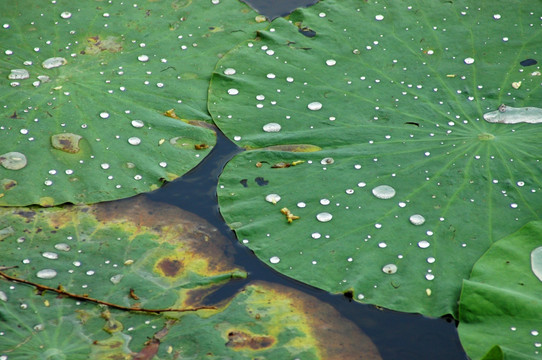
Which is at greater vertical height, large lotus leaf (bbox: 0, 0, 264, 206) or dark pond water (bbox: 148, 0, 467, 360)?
large lotus leaf (bbox: 0, 0, 264, 206)

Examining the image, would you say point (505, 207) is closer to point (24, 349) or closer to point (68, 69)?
point (24, 349)

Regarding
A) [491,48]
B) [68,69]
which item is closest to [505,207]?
[491,48]

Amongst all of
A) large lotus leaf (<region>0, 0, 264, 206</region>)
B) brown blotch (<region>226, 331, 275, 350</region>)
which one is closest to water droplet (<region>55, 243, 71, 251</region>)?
large lotus leaf (<region>0, 0, 264, 206</region>)

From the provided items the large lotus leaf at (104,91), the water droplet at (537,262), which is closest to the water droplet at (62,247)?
the large lotus leaf at (104,91)

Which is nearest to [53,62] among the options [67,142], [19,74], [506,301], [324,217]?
[19,74]

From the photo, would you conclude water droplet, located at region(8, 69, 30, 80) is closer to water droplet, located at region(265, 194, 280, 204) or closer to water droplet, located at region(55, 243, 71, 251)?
water droplet, located at region(55, 243, 71, 251)

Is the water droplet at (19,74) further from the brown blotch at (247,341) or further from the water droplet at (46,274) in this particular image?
the brown blotch at (247,341)
